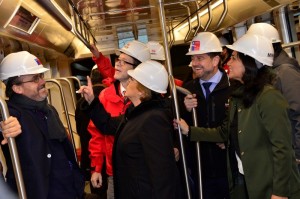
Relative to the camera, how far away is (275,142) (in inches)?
90.0

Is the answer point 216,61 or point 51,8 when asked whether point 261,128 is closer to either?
point 216,61

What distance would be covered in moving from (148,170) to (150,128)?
0.25m

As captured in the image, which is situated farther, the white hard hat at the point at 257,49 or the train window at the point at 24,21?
the train window at the point at 24,21

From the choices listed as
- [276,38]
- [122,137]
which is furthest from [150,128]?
[276,38]

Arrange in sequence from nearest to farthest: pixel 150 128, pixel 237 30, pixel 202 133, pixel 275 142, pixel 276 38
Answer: pixel 275 142 < pixel 150 128 < pixel 202 133 < pixel 276 38 < pixel 237 30

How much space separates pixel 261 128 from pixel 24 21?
261cm

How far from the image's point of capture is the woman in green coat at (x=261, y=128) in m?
2.29

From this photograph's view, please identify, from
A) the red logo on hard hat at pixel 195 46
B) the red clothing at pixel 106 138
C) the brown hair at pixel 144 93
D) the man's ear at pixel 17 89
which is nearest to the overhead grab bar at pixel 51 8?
the man's ear at pixel 17 89

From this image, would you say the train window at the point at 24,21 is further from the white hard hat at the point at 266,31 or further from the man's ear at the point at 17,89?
the white hard hat at the point at 266,31

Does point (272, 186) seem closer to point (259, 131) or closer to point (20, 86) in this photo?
point (259, 131)

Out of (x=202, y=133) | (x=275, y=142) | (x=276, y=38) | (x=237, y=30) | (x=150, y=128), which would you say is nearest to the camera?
(x=275, y=142)

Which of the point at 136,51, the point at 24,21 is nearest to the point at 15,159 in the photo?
the point at 136,51

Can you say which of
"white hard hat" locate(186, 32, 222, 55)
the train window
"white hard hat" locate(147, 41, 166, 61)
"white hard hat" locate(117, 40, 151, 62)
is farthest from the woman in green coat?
the train window

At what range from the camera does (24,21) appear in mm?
3930
